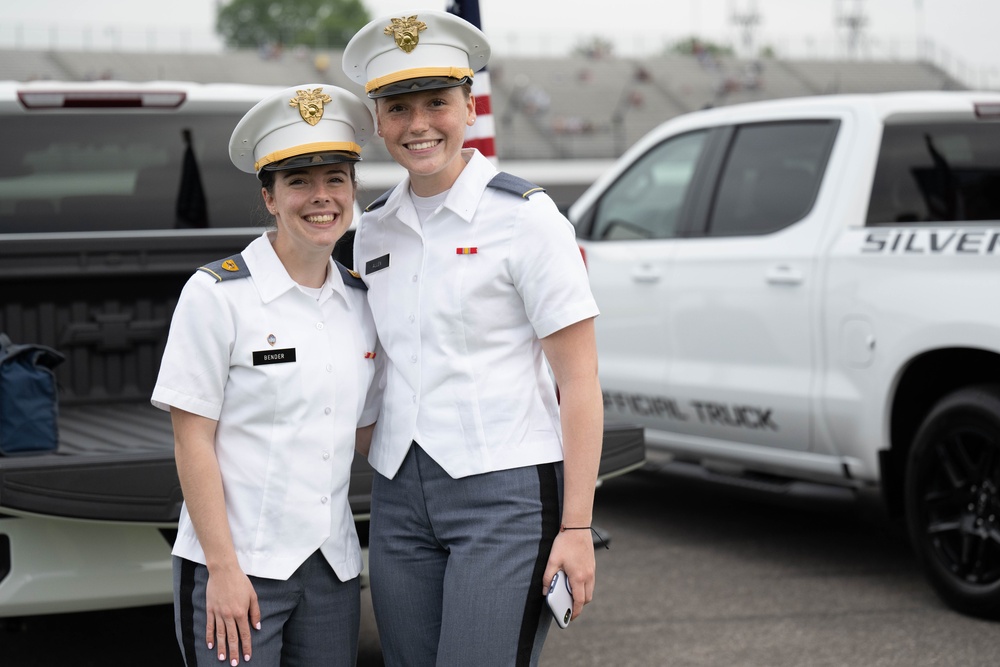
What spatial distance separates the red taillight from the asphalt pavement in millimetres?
1856

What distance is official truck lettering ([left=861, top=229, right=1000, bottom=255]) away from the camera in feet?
14.9

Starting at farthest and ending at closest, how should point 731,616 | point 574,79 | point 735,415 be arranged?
point 574,79 < point 735,415 < point 731,616

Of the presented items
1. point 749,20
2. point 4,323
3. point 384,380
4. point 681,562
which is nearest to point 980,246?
point 681,562

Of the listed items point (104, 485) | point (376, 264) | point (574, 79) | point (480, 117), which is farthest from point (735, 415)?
point (574, 79)

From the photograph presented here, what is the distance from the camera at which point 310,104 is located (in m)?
2.53

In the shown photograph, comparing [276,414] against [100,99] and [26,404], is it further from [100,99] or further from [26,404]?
[100,99]

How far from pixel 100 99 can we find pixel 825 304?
292 centimetres

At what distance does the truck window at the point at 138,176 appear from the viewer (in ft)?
15.7

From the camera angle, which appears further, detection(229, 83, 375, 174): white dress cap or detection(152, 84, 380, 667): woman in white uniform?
detection(229, 83, 375, 174): white dress cap

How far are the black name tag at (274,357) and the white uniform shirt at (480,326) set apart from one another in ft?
0.67

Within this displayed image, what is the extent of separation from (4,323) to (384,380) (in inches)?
102

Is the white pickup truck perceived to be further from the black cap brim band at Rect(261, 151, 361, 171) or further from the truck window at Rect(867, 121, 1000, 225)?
the black cap brim band at Rect(261, 151, 361, 171)

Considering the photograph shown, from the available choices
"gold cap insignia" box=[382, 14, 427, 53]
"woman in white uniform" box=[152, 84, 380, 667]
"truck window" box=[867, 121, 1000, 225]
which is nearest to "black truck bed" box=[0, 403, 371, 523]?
"woman in white uniform" box=[152, 84, 380, 667]

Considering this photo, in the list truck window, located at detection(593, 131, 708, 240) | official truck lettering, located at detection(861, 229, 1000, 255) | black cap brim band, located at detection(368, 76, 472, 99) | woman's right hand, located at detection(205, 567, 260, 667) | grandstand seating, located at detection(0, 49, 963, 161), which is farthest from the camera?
grandstand seating, located at detection(0, 49, 963, 161)
